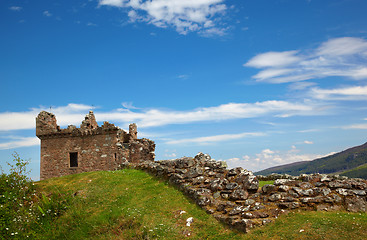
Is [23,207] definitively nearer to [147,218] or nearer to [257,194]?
[147,218]

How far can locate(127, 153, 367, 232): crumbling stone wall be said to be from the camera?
46.0ft

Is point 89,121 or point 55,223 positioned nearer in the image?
point 55,223

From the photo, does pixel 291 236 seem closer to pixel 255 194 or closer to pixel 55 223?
pixel 255 194

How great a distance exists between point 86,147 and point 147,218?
20450 millimetres

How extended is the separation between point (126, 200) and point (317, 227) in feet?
34.7

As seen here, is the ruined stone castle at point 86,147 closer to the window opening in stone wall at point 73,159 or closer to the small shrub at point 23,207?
the window opening in stone wall at point 73,159

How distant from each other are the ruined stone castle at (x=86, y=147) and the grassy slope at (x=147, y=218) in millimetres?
10732

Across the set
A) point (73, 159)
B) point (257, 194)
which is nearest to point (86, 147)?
point (73, 159)

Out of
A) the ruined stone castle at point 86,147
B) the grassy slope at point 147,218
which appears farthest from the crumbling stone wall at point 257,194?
the ruined stone castle at point 86,147

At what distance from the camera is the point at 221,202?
1580cm

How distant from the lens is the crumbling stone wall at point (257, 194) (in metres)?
14.0

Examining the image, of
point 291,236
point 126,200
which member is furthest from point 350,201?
point 126,200

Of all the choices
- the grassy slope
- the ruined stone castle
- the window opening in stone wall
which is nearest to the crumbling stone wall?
the grassy slope

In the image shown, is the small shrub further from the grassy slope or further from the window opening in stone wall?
the window opening in stone wall
